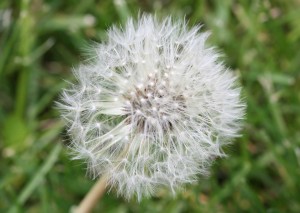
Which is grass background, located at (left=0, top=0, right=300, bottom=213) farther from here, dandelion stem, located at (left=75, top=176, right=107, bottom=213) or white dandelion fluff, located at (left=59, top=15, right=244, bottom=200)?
white dandelion fluff, located at (left=59, top=15, right=244, bottom=200)

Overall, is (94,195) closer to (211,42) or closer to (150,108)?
(150,108)

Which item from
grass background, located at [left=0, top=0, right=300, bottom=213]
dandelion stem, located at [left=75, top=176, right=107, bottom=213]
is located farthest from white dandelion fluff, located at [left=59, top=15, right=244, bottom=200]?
grass background, located at [left=0, top=0, right=300, bottom=213]

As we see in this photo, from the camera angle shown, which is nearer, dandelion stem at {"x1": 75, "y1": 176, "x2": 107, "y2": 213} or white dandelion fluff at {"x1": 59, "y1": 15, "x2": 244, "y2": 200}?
white dandelion fluff at {"x1": 59, "y1": 15, "x2": 244, "y2": 200}

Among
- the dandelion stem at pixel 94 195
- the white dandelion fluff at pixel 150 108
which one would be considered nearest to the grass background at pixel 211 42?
the dandelion stem at pixel 94 195

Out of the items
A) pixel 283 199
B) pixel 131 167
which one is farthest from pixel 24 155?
pixel 283 199

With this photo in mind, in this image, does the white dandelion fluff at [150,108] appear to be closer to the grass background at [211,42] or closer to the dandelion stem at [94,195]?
the dandelion stem at [94,195]

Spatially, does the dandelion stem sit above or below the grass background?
below

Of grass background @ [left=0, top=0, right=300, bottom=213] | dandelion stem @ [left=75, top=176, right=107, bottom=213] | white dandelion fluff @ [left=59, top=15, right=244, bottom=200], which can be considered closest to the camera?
white dandelion fluff @ [left=59, top=15, right=244, bottom=200]
